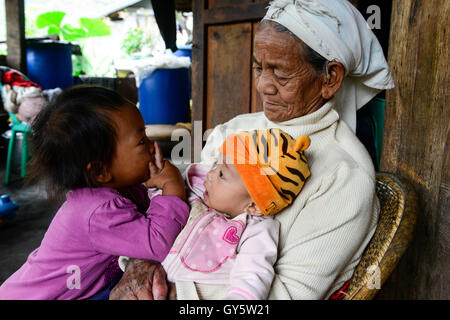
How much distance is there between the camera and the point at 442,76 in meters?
1.58

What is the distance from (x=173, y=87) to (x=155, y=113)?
0.52 metres

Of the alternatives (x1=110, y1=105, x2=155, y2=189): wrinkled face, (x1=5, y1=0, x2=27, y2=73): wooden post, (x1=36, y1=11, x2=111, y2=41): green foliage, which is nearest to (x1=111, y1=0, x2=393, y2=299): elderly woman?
(x1=110, y1=105, x2=155, y2=189): wrinkled face

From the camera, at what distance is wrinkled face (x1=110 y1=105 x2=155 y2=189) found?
1.41 metres

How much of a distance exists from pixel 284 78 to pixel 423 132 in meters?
0.73

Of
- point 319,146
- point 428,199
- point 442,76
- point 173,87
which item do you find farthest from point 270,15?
point 173,87

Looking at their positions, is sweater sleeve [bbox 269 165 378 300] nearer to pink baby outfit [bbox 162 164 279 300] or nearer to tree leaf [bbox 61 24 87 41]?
pink baby outfit [bbox 162 164 279 300]

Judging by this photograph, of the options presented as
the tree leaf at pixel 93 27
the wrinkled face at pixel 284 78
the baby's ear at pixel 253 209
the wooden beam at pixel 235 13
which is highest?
the tree leaf at pixel 93 27

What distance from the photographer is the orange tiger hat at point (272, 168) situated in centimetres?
131

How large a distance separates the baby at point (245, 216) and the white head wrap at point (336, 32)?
0.42m

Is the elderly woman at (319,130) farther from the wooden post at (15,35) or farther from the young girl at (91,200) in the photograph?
the wooden post at (15,35)

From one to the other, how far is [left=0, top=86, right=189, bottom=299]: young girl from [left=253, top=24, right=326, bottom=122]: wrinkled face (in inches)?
22.5

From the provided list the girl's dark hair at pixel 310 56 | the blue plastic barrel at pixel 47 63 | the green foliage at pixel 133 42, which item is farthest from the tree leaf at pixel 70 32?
the girl's dark hair at pixel 310 56
